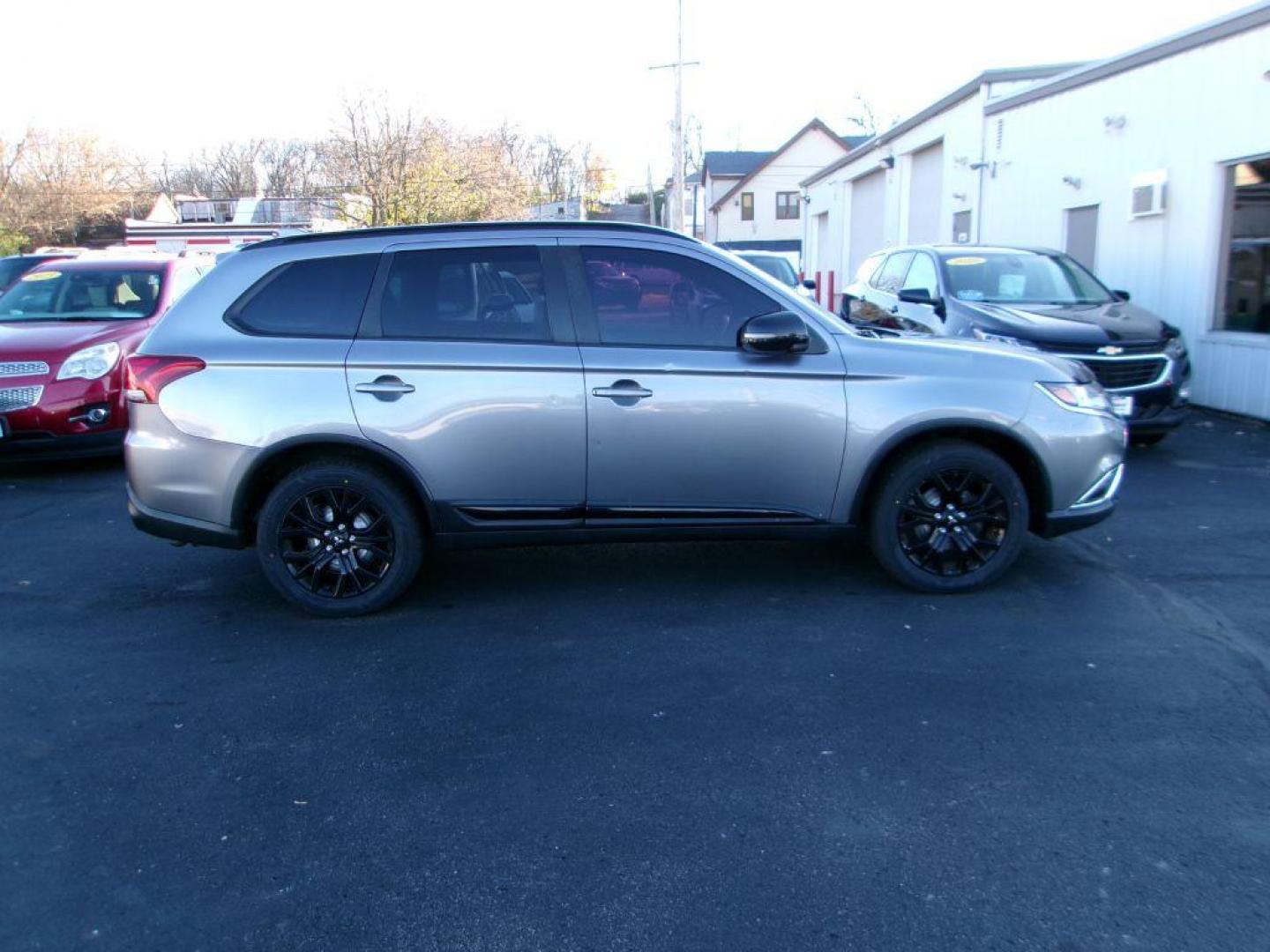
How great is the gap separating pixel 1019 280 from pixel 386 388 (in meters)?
7.10

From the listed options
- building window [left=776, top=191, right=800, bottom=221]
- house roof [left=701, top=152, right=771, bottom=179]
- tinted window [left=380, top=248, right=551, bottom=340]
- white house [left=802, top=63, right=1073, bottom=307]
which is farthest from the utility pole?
house roof [left=701, top=152, right=771, bottom=179]

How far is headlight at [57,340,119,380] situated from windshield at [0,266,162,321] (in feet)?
3.00

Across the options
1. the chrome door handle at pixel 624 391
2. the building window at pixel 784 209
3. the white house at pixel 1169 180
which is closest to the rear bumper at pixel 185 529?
the chrome door handle at pixel 624 391

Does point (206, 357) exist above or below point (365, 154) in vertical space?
below

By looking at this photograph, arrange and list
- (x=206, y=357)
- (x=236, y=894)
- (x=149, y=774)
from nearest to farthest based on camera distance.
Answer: (x=236, y=894) → (x=149, y=774) → (x=206, y=357)

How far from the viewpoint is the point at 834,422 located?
16.7ft

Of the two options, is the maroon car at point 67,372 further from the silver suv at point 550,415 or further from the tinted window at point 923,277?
the tinted window at point 923,277

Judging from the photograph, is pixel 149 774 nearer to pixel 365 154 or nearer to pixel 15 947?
pixel 15 947

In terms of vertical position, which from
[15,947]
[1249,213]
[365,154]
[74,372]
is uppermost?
[365,154]

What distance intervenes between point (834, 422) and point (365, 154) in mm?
30349

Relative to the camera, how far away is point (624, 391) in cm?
502

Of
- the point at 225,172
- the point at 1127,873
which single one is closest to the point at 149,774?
the point at 1127,873

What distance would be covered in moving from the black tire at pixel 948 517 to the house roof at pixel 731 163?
217ft

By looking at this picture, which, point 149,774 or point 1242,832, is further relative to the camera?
point 149,774
